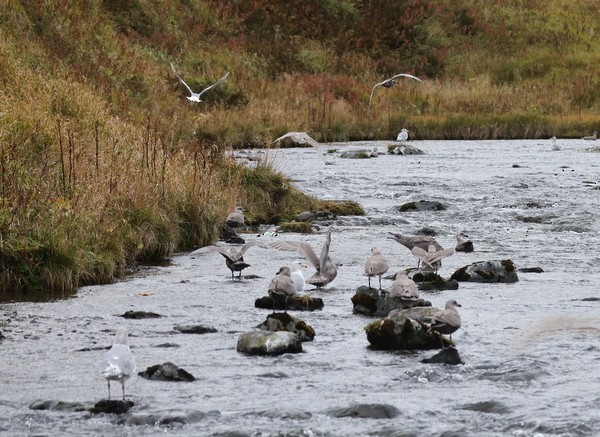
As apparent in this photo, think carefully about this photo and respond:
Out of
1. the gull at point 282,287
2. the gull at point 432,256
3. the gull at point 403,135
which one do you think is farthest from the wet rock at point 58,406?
the gull at point 403,135

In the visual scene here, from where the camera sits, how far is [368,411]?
6906 millimetres

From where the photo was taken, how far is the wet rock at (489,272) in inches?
466

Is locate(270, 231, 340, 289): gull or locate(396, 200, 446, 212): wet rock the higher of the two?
locate(396, 200, 446, 212): wet rock

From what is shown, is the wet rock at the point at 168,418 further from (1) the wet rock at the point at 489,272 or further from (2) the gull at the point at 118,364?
(1) the wet rock at the point at 489,272

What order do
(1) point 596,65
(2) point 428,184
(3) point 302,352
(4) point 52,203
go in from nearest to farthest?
(3) point 302,352, (4) point 52,203, (2) point 428,184, (1) point 596,65

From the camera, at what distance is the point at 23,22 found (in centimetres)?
3012

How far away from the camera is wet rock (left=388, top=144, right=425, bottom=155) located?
2920 cm

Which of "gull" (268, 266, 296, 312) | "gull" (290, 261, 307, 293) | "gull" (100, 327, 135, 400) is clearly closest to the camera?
"gull" (100, 327, 135, 400)

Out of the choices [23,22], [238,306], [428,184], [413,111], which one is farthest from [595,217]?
[413,111]

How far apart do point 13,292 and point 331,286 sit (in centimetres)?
325

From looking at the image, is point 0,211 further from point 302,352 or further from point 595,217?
point 595,217

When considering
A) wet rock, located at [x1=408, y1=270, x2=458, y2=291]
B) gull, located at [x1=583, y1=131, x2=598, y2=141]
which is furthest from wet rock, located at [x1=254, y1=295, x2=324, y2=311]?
gull, located at [x1=583, y1=131, x2=598, y2=141]

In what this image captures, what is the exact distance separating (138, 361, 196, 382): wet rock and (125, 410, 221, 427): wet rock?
0.83 meters

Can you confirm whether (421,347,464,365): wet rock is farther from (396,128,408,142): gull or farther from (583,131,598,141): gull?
(583,131,598,141): gull
